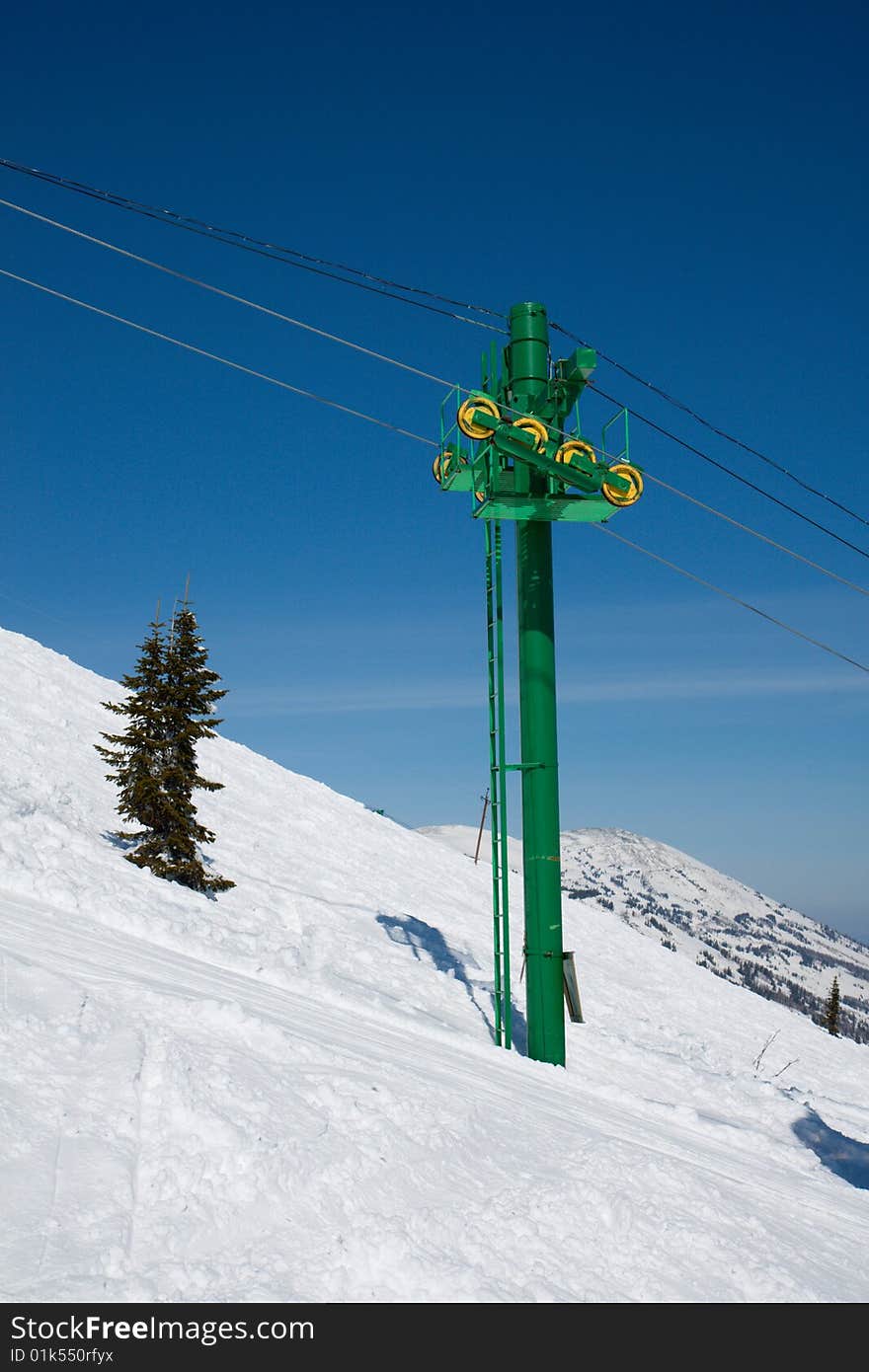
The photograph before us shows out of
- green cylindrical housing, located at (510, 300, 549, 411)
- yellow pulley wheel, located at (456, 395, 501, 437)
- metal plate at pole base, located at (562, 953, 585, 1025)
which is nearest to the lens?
yellow pulley wheel, located at (456, 395, 501, 437)

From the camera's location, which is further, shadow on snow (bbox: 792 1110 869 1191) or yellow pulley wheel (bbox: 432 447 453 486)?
yellow pulley wheel (bbox: 432 447 453 486)

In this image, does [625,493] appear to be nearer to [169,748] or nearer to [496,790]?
[496,790]

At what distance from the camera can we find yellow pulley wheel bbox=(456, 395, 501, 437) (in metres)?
16.0

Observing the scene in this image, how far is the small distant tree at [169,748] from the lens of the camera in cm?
2345

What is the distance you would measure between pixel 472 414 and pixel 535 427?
130 cm

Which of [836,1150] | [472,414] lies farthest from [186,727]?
[836,1150]

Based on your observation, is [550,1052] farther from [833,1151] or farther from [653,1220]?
[653,1220]

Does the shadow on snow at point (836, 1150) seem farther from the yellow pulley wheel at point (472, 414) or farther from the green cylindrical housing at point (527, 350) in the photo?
the green cylindrical housing at point (527, 350)

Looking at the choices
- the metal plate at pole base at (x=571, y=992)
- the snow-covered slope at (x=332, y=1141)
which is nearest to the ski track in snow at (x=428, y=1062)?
the snow-covered slope at (x=332, y=1141)

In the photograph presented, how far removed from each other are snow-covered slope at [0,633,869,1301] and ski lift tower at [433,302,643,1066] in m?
1.78

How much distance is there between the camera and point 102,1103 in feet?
24.2

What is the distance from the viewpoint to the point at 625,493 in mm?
17203

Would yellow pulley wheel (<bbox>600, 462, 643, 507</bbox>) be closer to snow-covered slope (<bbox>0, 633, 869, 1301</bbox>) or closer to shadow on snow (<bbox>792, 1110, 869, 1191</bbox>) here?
snow-covered slope (<bbox>0, 633, 869, 1301</bbox>)

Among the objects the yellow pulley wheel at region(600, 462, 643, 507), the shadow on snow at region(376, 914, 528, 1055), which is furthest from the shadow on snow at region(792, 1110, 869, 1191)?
the yellow pulley wheel at region(600, 462, 643, 507)
